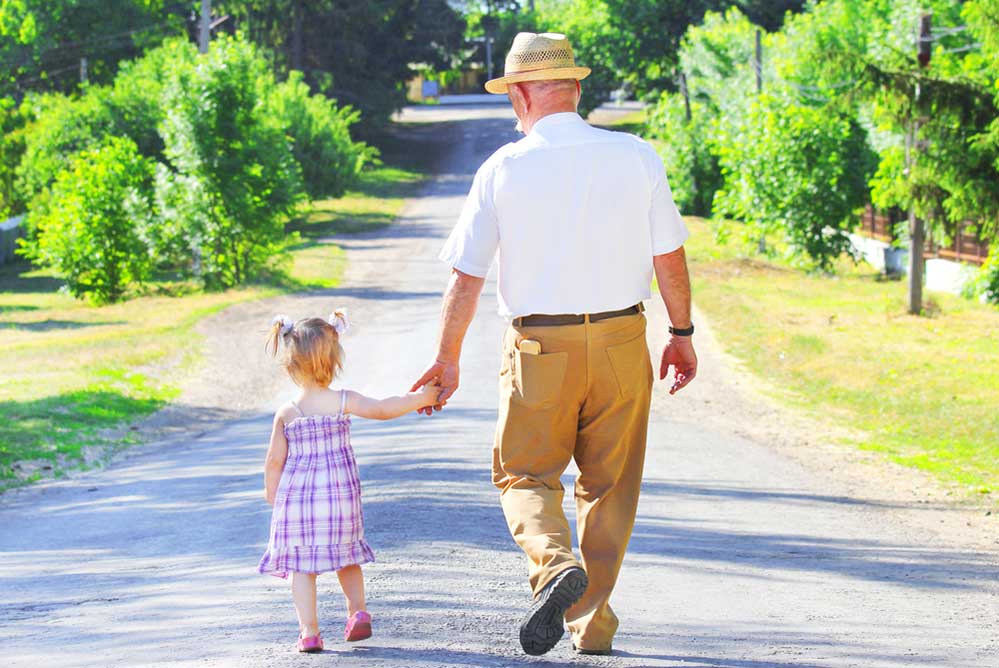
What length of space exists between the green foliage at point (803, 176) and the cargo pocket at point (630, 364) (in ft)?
78.1

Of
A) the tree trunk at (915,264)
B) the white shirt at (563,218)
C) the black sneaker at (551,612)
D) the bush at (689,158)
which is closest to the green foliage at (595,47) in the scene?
the bush at (689,158)

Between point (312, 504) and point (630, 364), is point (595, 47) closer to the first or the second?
point (630, 364)

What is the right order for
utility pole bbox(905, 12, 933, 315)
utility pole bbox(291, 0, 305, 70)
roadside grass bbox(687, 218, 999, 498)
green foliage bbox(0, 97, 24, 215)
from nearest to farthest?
roadside grass bbox(687, 218, 999, 498), utility pole bbox(905, 12, 933, 315), green foliage bbox(0, 97, 24, 215), utility pole bbox(291, 0, 305, 70)

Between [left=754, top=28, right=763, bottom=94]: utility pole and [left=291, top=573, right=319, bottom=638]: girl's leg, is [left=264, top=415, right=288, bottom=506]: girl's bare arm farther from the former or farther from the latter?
[left=754, top=28, right=763, bottom=94]: utility pole

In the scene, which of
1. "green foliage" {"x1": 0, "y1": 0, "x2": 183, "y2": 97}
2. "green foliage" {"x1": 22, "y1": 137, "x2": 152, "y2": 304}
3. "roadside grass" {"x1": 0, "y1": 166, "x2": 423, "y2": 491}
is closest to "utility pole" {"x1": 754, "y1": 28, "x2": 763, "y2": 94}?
"roadside grass" {"x1": 0, "y1": 166, "x2": 423, "y2": 491}

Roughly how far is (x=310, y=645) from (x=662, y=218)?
2.04 metres

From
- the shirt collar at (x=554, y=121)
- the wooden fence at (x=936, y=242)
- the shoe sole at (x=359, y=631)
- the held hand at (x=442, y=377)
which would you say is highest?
the shirt collar at (x=554, y=121)

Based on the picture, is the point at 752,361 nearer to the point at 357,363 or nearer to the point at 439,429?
the point at 357,363

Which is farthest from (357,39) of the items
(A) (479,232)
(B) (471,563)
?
(A) (479,232)

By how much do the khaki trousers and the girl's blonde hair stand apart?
0.65m

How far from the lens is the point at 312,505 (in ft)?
15.8

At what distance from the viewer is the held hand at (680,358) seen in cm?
518

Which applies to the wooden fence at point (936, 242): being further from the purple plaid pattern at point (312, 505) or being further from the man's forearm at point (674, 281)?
the purple plaid pattern at point (312, 505)

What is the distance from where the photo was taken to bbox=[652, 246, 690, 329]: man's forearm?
4.95 metres
